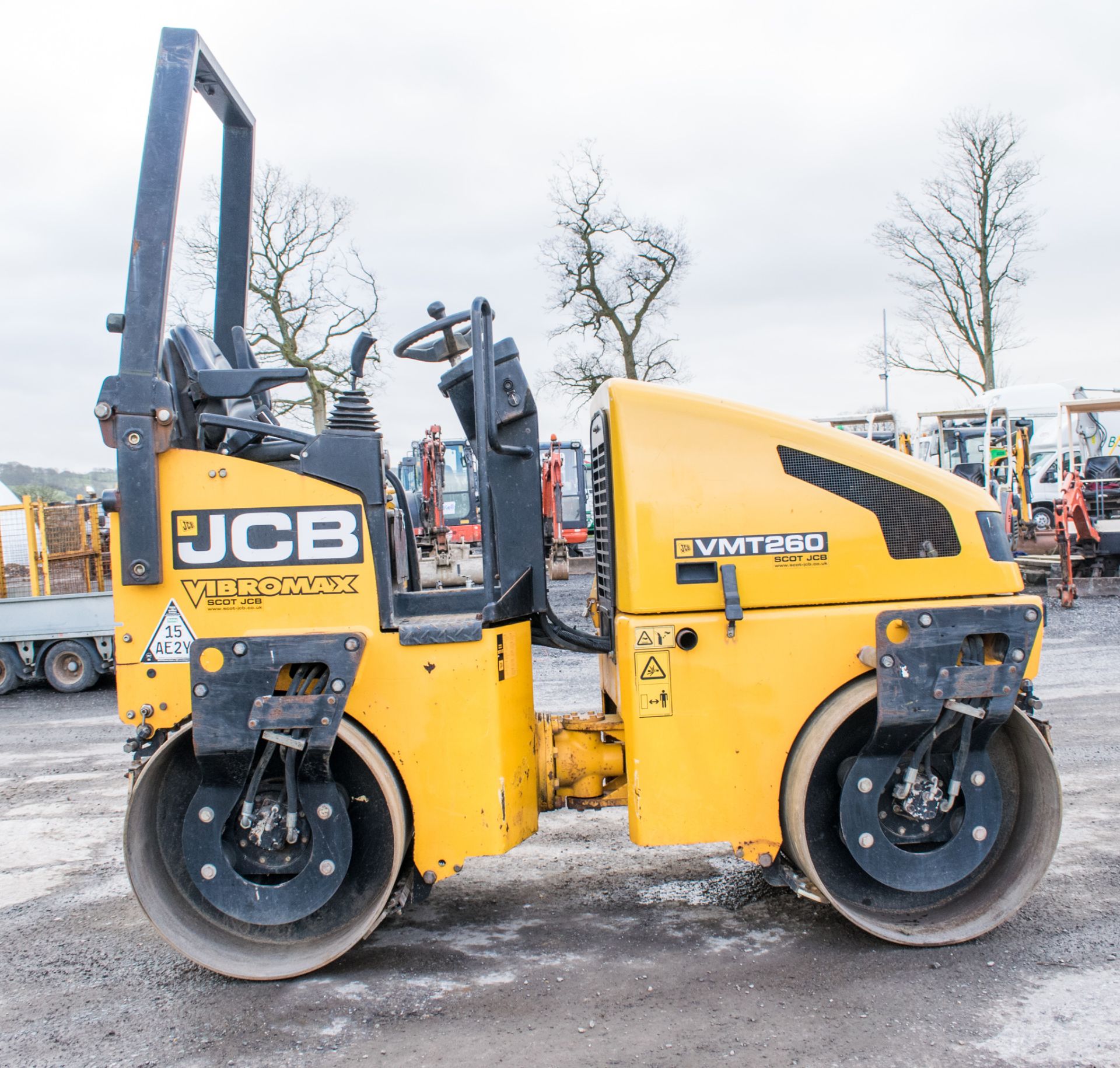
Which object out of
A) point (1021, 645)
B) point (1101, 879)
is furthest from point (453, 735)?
point (1101, 879)

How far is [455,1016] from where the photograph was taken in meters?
3.09

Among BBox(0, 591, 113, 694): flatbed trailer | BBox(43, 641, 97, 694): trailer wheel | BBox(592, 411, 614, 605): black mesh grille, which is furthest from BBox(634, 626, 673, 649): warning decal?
BBox(43, 641, 97, 694): trailer wheel

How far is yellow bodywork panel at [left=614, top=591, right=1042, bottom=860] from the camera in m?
3.33

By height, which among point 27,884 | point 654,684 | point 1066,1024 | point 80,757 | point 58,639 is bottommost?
point 1066,1024

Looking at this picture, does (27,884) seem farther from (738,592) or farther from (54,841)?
(738,592)

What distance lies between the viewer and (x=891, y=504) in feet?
11.2

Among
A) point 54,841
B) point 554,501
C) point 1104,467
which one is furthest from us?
point 554,501

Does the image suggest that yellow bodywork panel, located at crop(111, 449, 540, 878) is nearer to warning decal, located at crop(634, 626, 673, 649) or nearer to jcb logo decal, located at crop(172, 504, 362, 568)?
jcb logo decal, located at crop(172, 504, 362, 568)

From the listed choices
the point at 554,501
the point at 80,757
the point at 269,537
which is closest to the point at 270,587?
the point at 269,537

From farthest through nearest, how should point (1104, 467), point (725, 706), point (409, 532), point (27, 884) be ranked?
point (1104, 467) → point (27, 884) → point (409, 532) → point (725, 706)

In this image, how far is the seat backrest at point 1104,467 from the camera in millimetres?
16953

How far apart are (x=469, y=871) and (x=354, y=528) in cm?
195

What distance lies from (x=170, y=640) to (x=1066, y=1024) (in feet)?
10.4

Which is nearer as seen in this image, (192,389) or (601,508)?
(192,389)
